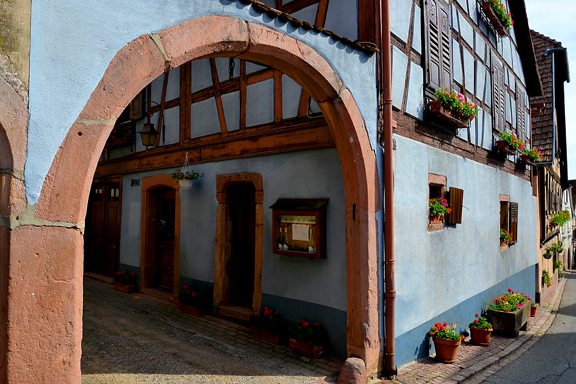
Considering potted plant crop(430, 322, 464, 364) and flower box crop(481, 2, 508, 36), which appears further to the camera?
flower box crop(481, 2, 508, 36)

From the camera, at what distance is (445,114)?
6398 millimetres

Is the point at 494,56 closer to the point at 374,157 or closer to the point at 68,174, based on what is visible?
the point at 374,157

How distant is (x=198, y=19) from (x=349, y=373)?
3.88 meters

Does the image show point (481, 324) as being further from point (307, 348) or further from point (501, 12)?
point (501, 12)

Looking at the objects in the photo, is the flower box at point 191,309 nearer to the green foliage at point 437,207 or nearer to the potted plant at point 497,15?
the green foliage at point 437,207

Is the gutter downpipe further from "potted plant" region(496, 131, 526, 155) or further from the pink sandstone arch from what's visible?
"potted plant" region(496, 131, 526, 155)

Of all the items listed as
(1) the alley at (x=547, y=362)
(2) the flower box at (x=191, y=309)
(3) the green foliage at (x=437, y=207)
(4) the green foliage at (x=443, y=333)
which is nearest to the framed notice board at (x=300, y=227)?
(3) the green foliage at (x=437, y=207)

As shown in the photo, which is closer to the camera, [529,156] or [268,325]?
[268,325]

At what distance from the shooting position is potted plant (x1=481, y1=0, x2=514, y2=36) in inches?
338

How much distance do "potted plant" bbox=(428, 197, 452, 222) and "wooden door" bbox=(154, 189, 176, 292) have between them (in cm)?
510

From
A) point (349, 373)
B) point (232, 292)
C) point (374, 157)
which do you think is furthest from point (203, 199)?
point (349, 373)

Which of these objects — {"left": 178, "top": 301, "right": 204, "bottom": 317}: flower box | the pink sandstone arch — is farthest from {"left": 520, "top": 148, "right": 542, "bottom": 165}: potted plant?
{"left": 178, "top": 301, "right": 204, "bottom": 317}: flower box

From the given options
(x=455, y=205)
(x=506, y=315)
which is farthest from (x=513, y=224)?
(x=455, y=205)

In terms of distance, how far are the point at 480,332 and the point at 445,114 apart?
375 centimetres
